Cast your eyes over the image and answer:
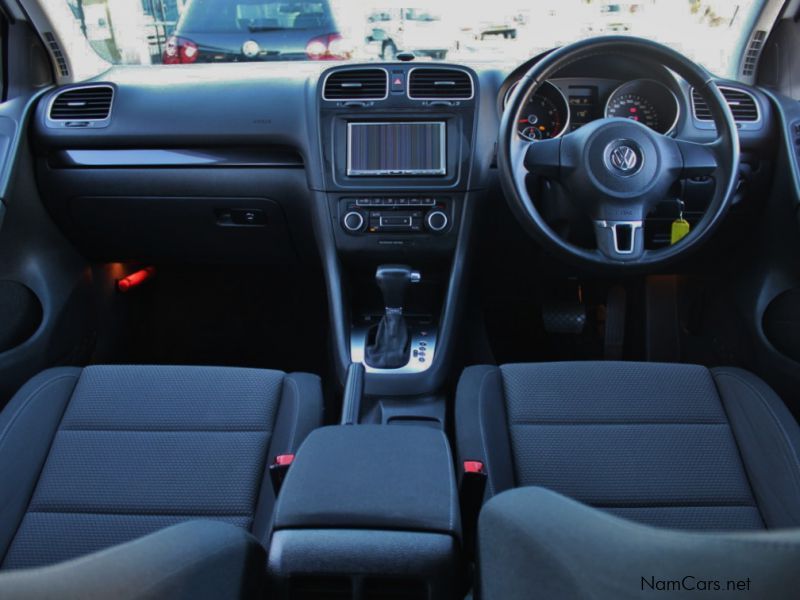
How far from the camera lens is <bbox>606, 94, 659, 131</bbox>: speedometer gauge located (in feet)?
6.04

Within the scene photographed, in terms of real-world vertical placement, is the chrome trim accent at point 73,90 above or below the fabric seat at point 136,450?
above

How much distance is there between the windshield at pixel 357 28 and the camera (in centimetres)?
222

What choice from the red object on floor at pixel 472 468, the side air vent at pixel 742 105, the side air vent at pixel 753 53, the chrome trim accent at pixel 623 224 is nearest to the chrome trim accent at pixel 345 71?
the chrome trim accent at pixel 623 224

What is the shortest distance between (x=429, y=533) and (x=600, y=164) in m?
1.11

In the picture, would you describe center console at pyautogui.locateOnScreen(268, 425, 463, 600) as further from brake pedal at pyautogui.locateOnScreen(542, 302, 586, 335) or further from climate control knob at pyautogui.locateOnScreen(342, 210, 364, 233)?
brake pedal at pyautogui.locateOnScreen(542, 302, 586, 335)

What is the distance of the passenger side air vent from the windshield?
16.8 inches

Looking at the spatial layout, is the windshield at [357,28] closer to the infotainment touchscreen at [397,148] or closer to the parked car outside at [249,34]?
the parked car outside at [249,34]

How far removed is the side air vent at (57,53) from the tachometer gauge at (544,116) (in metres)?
1.66

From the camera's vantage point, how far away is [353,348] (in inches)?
76.8

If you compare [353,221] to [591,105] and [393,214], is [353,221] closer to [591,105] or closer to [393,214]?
[393,214]

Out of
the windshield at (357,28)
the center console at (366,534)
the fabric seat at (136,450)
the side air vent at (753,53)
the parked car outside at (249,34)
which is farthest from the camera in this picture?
the parked car outside at (249,34)

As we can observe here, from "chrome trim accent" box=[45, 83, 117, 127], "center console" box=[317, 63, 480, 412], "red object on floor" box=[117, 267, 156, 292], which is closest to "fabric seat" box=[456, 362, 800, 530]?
"center console" box=[317, 63, 480, 412]

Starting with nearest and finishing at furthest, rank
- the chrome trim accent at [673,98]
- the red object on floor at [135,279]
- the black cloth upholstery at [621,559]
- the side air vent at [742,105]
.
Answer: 1. the black cloth upholstery at [621,559]
2. the chrome trim accent at [673,98]
3. the side air vent at [742,105]
4. the red object on floor at [135,279]

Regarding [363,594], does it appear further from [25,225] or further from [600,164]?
[25,225]
